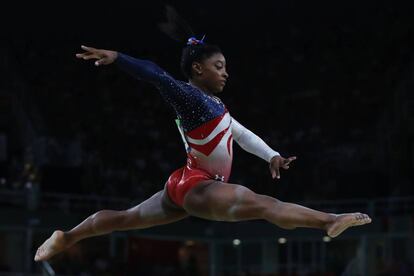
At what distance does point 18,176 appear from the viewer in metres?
14.9

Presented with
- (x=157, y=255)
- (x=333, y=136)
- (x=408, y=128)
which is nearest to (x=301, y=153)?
(x=333, y=136)

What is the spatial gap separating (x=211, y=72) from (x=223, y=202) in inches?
34.5

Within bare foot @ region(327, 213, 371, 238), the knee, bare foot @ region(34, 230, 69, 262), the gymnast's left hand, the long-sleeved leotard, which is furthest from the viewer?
bare foot @ region(34, 230, 69, 262)

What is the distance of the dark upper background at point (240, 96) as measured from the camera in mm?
16047

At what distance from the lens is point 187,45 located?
206 inches

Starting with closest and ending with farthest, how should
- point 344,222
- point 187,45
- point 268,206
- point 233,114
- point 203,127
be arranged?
1. point 344,222
2. point 268,206
3. point 203,127
4. point 187,45
5. point 233,114

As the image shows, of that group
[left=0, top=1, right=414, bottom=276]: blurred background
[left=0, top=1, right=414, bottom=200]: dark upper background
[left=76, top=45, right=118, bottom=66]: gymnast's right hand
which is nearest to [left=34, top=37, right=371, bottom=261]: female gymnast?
[left=76, top=45, right=118, bottom=66]: gymnast's right hand

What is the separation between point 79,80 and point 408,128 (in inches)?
263

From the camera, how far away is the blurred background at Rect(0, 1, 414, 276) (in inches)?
616

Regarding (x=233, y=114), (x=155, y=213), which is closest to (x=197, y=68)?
(x=155, y=213)

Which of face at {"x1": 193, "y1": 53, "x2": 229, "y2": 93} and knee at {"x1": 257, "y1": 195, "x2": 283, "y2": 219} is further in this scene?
face at {"x1": 193, "y1": 53, "x2": 229, "y2": 93}

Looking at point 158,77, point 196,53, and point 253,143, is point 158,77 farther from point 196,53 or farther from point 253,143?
point 253,143

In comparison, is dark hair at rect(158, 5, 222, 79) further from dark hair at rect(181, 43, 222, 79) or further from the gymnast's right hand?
the gymnast's right hand

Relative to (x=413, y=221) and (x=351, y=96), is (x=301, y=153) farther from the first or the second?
(x=413, y=221)
